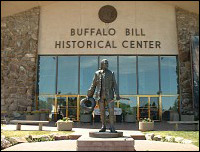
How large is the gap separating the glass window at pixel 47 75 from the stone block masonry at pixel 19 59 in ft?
1.66

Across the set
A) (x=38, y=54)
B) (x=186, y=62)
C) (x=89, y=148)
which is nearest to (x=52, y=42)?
(x=38, y=54)

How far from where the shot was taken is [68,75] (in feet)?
65.6

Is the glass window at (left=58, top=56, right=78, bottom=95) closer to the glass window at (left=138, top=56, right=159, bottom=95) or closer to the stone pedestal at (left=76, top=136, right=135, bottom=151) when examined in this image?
the glass window at (left=138, top=56, right=159, bottom=95)

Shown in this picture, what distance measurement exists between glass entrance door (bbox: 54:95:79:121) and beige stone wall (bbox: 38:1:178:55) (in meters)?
3.57

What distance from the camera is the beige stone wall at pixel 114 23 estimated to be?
2014cm

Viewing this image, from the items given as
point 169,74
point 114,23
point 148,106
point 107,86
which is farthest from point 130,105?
point 107,86

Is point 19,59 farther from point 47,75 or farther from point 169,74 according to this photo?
point 169,74

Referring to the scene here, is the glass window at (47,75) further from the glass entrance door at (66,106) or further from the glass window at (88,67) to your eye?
the glass window at (88,67)

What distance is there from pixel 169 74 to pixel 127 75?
3290 millimetres

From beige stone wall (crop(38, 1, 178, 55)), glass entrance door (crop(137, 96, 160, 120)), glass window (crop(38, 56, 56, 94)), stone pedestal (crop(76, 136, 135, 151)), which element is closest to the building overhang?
beige stone wall (crop(38, 1, 178, 55))

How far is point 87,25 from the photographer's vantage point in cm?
2045

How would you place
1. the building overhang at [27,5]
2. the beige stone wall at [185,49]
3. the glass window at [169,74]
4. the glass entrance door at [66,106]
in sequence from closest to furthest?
the beige stone wall at [185,49] → the building overhang at [27,5] → the glass entrance door at [66,106] → the glass window at [169,74]

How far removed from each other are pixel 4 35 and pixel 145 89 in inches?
465

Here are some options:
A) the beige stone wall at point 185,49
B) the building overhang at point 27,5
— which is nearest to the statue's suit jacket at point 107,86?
the beige stone wall at point 185,49
